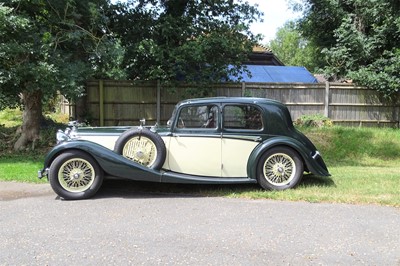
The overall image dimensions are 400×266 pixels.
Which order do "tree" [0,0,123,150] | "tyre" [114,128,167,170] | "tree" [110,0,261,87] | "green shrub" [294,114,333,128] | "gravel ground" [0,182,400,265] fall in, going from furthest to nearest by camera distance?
"green shrub" [294,114,333,128] → "tree" [110,0,261,87] → "tree" [0,0,123,150] → "tyre" [114,128,167,170] → "gravel ground" [0,182,400,265]

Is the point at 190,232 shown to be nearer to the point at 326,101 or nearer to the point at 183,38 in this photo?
the point at 183,38

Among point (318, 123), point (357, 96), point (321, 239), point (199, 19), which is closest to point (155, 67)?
point (199, 19)

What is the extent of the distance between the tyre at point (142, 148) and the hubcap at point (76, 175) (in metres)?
0.56

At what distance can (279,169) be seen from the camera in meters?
6.72

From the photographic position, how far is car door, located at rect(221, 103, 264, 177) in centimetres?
664

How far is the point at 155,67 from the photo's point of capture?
1300 cm

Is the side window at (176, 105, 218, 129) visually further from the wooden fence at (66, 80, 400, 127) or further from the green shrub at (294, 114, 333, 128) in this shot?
the green shrub at (294, 114, 333, 128)

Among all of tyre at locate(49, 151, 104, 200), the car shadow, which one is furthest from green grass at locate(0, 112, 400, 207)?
tyre at locate(49, 151, 104, 200)

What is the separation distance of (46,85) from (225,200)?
5.85 meters

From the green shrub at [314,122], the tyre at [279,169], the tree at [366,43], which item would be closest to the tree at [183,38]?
the green shrub at [314,122]

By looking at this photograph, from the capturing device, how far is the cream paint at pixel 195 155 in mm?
6570

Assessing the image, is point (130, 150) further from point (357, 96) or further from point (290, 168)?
point (357, 96)

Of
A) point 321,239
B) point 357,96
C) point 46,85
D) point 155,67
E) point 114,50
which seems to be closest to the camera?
point 321,239

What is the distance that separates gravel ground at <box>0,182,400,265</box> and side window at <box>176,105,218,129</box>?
1.25 m
